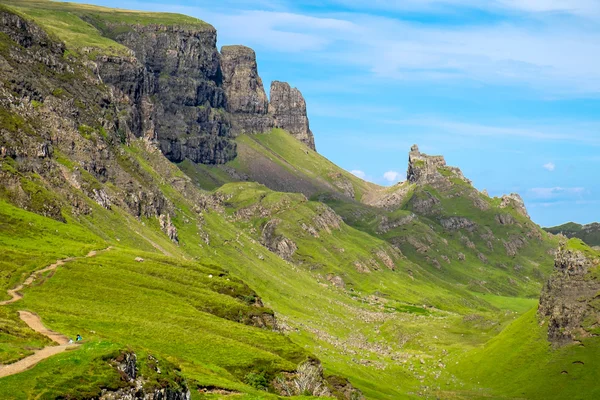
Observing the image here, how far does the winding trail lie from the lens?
59.6 metres

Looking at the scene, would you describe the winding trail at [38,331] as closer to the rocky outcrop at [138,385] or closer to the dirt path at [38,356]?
the dirt path at [38,356]

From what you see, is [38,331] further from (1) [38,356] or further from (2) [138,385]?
(2) [138,385]

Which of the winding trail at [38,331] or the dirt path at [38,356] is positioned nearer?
the dirt path at [38,356]

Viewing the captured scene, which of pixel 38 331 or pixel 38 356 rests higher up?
pixel 38 356

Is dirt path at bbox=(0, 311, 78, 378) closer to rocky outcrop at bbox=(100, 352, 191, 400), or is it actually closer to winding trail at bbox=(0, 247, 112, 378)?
winding trail at bbox=(0, 247, 112, 378)

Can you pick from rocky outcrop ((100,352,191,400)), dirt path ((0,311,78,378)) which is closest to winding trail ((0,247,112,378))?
dirt path ((0,311,78,378))

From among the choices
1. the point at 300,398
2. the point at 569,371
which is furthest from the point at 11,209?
the point at 569,371

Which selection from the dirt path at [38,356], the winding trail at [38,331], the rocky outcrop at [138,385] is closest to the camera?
the rocky outcrop at [138,385]

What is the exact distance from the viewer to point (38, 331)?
8550cm

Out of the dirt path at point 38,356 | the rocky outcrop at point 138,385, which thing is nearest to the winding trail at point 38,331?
the dirt path at point 38,356

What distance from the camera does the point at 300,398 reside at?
84.0m

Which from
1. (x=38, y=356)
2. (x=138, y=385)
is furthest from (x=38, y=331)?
(x=138, y=385)

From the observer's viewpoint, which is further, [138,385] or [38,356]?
[38,356]

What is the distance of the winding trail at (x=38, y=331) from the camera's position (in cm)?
5956
